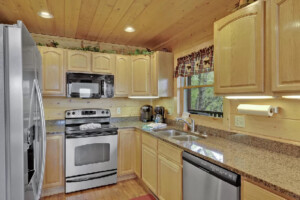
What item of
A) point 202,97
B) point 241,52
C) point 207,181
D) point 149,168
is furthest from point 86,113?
point 241,52

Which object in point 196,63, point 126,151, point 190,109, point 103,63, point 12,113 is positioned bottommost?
point 126,151

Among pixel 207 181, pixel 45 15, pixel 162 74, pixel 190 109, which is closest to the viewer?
pixel 207 181

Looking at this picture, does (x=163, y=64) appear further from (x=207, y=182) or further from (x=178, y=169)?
(x=207, y=182)

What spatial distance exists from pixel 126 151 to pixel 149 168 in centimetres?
58

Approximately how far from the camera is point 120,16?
7.29ft

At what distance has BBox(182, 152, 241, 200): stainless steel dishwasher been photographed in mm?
1217

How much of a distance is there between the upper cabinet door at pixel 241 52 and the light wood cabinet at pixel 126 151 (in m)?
1.66

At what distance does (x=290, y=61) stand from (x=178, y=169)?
130 cm

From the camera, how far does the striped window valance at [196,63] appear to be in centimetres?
219

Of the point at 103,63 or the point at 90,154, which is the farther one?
the point at 103,63

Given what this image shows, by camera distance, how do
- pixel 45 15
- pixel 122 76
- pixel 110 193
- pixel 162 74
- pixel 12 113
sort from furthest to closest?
pixel 122 76 → pixel 162 74 → pixel 110 193 → pixel 45 15 → pixel 12 113

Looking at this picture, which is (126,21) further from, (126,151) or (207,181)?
(207,181)

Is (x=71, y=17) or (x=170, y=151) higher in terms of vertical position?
(x=71, y=17)

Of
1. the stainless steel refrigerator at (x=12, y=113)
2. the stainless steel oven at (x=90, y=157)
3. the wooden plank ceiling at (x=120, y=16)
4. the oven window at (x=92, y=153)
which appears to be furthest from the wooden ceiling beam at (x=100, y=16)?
the oven window at (x=92, y=153)
